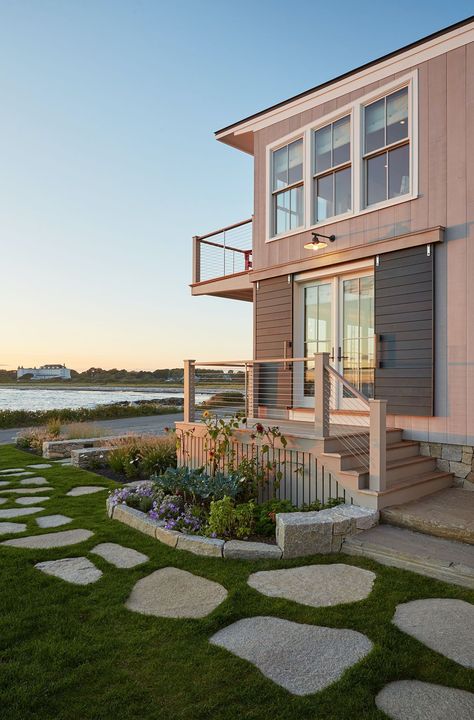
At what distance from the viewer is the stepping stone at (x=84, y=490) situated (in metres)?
6.94

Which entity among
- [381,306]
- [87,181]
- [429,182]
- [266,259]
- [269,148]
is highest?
[87,181]

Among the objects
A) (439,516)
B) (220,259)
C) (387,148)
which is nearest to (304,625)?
(439,516)

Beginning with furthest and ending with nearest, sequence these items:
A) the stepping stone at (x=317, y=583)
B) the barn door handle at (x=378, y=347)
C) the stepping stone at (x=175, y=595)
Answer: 1. the barn door handle at (x=378, y=347)
2. the stepping stone at (x=317, y=583)
3. the stepping stone at (x=175, y=595)

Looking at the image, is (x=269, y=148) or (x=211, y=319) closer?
(x=269, y=148)

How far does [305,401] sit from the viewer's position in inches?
313

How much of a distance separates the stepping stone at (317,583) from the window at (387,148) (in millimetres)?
5233

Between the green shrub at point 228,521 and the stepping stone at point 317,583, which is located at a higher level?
the green shrub at point 228,521

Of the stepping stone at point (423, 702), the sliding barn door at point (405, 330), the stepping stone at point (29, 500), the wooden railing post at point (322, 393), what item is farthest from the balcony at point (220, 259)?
the stepping stone at point (423, 702)

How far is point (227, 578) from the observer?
12.3 ft

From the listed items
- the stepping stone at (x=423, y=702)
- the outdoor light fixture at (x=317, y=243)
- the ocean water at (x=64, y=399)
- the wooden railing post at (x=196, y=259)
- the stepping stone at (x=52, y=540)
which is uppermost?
the wooden railing post at (x=196, y=259)

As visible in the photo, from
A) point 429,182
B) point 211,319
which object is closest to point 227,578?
point 429,182

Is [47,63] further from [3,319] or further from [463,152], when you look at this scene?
[3,319]

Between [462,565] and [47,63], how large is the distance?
11475 millimetres

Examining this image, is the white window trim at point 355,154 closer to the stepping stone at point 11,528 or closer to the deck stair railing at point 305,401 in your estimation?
the deck stair railing at point 305,401
